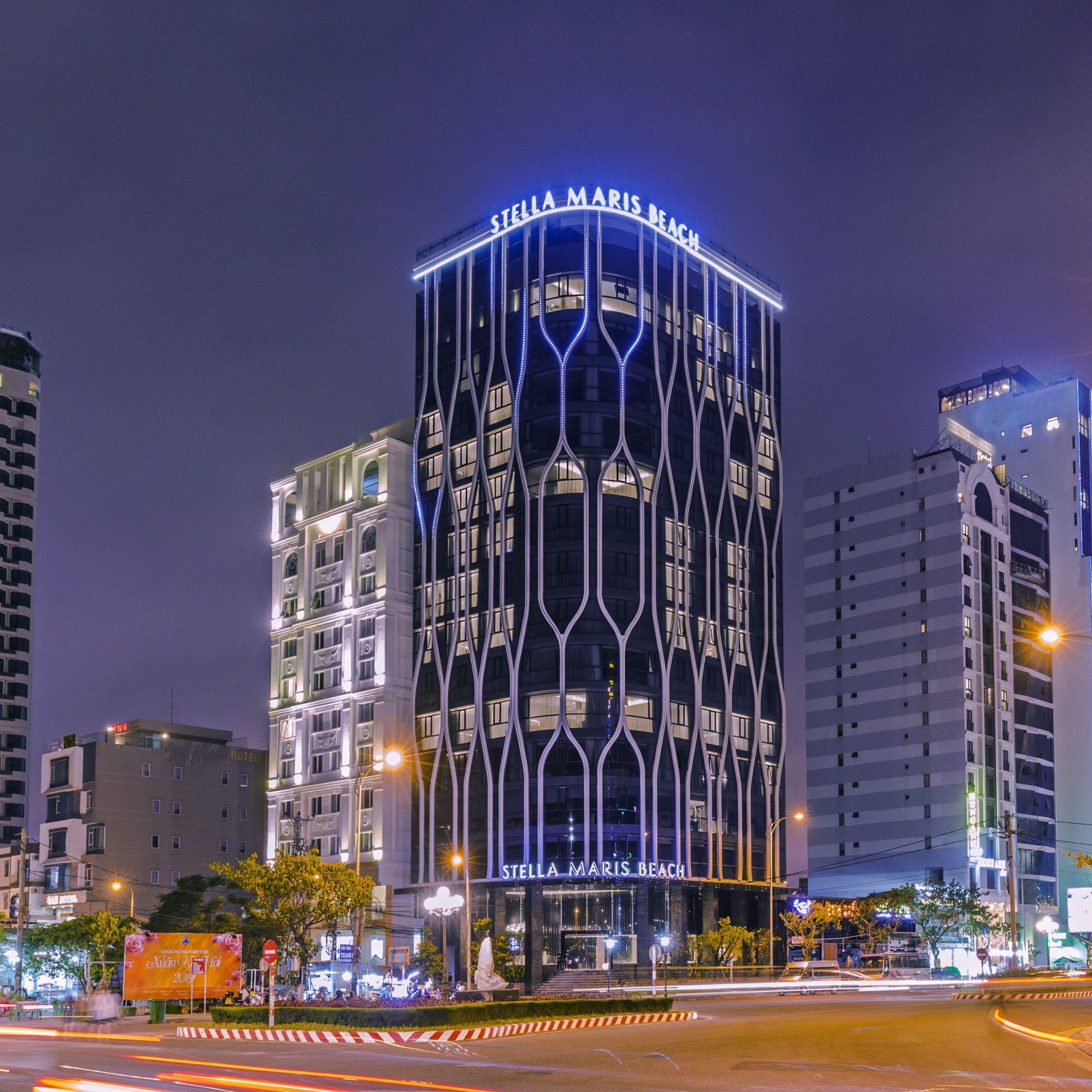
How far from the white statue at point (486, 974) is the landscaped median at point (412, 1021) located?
3.51 m

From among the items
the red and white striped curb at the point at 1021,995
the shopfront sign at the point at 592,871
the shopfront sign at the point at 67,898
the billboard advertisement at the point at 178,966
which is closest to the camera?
the billboard advertisement at the point at 178,966

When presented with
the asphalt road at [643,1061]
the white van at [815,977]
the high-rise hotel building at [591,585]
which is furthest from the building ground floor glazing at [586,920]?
the asphalt road at [643,1061]

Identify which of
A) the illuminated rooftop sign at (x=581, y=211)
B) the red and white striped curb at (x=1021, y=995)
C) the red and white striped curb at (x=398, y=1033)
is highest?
the illuminated rooftop sign at (x=581, y=211)

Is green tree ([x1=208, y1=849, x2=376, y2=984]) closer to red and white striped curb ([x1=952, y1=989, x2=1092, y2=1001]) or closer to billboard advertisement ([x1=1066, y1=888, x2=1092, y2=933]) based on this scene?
red and white striped curb ([x1=952, y1=989, x2=1092, y2=1001])

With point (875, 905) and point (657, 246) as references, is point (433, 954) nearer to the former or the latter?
point (875, 905)

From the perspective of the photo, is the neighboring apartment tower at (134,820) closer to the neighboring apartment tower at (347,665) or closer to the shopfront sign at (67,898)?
the shopfront sign at (67,898)

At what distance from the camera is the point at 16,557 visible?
592 ft

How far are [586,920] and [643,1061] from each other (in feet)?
256

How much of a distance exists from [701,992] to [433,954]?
2616 centimetres

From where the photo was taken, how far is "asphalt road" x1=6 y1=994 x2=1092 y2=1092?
29172mm

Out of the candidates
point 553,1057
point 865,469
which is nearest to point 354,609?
point 865,469

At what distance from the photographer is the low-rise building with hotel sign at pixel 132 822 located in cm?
14325

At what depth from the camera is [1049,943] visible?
490ft

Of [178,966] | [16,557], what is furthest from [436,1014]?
[16,557]
